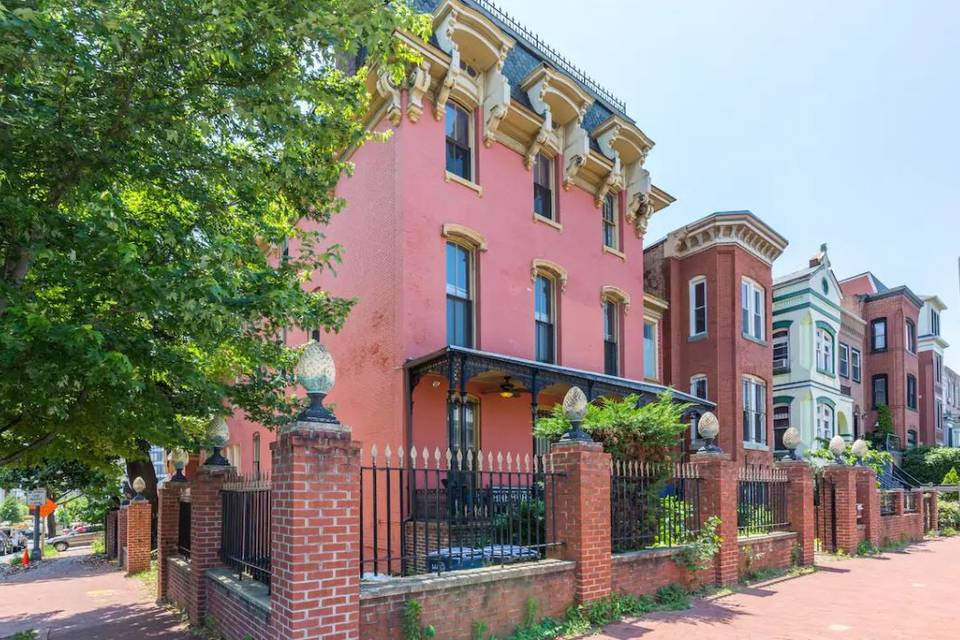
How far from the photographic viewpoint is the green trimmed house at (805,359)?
2592 cm

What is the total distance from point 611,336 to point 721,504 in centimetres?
868

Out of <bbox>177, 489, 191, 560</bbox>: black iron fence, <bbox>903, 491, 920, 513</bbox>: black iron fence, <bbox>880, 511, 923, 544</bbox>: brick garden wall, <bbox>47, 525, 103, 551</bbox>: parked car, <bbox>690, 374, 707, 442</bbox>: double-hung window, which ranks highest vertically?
<bbox>690, 374, 707, 442</bbox>: double-hung window

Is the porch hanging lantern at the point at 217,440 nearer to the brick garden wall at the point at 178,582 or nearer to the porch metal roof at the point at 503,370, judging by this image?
the brick garden wall at the point at 178,582

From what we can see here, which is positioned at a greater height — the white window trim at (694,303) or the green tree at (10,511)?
the white window trim at (694,303)

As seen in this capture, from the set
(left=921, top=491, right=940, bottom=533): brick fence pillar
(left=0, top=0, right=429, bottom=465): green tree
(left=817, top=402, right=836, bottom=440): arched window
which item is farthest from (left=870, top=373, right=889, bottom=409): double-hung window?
(left=0, top=0, right=429, bottom=465): green tree

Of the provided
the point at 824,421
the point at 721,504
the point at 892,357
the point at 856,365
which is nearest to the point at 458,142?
the point at 721,504

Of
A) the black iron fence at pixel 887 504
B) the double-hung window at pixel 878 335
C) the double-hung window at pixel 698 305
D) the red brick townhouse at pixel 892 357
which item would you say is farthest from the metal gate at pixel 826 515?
the double-hung window at pixel 878 335

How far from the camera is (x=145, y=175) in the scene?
7.03m

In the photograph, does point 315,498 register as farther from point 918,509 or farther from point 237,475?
point 918,509

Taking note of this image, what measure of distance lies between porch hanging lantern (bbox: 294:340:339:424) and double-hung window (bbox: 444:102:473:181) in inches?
363

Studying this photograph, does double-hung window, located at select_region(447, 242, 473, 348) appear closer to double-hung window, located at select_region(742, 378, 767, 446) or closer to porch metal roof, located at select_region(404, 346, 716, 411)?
porch metal roof, located at select_region(404, 346, 716, 411)

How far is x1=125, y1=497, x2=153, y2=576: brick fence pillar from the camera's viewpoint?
16719mm

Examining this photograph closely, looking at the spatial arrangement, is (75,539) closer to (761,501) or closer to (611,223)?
(611,223)

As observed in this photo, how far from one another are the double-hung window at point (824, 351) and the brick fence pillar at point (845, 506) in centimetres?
1362
